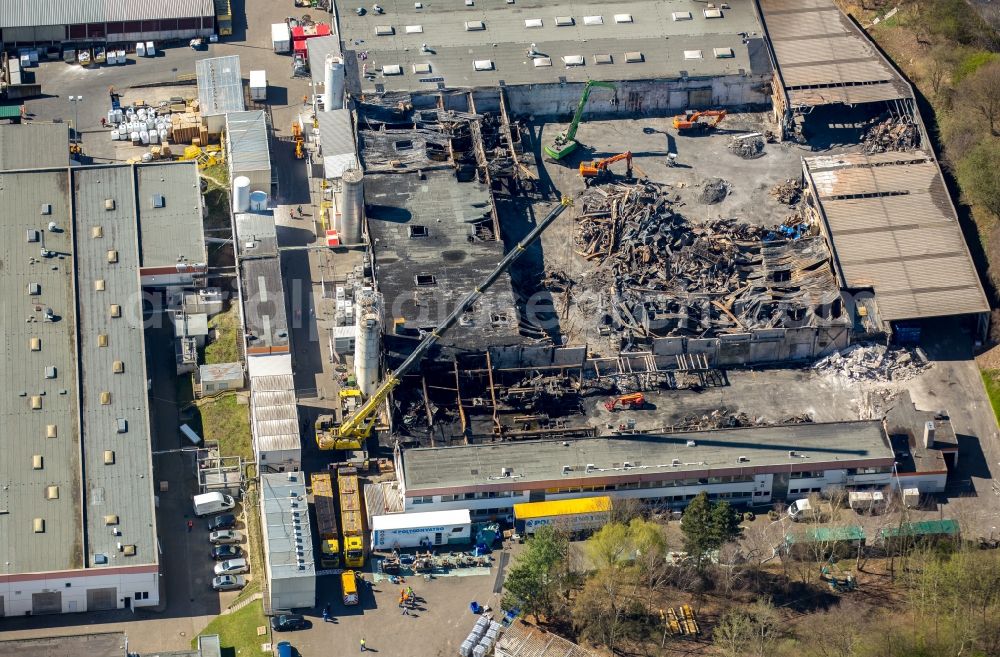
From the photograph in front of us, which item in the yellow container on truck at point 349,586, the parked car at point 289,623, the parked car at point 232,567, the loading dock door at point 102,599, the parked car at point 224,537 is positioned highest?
the parked car at point 224,537

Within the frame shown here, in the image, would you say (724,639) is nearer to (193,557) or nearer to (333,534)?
(333,534)

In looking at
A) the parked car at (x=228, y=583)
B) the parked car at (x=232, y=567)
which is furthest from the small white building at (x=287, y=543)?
the parked car at (x=228, y=583)

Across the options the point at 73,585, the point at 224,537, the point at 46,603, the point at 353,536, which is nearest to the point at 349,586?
the point at 353,536

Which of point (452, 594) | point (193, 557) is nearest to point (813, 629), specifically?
point (452, 594)

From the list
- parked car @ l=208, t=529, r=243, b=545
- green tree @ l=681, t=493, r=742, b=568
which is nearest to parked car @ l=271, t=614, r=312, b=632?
parked car @ l=208, t=529, r=243, b=545

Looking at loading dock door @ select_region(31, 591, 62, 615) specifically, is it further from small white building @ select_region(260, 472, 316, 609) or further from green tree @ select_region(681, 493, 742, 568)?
green tree @ select_region(681, 493, 742, 568)

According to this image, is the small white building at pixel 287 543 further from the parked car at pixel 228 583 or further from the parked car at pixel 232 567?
the parked car at pixel 228 583
